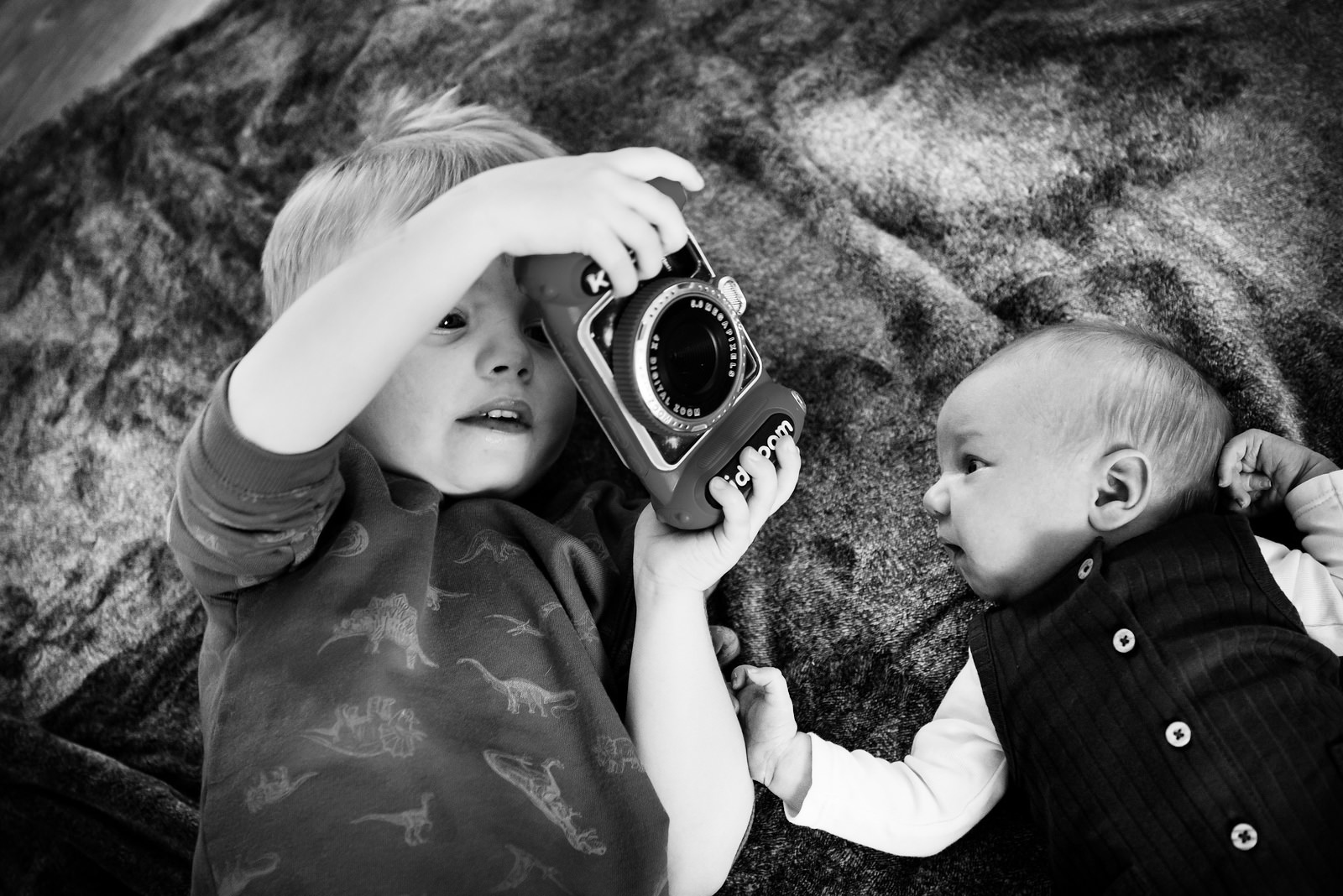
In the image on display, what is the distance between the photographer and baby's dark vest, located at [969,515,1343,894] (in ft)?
2.64

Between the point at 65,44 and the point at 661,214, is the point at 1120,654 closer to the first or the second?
the point at 661,214

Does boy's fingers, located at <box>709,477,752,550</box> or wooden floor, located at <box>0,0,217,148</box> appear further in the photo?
wooden floor, located at <box>0,0,217,148</box>

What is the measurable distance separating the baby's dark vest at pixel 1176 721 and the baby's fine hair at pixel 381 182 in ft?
2.34

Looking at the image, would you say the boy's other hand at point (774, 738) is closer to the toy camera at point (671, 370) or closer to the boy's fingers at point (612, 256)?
the toy camera at point (671, 370)

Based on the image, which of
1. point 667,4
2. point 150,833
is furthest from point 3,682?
point 667,4

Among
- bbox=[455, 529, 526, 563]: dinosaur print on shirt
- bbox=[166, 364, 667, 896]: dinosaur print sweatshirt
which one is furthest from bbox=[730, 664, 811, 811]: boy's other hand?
bbox=[455, 529, 526, 563]: dinosaur print on shirt

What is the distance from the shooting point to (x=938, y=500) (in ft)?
3.30

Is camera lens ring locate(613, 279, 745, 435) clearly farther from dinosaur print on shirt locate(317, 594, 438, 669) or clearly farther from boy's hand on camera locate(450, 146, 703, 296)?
dinosaur print on shirt locate(317, 594, 438, 669)

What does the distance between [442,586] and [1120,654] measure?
62 cm

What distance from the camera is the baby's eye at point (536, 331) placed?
89cm

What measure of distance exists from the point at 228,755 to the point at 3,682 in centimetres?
57

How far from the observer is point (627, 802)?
0.91 metres

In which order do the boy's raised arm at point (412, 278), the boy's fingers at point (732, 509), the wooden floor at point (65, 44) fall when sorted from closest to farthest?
the boy's raised arm at point (412, 278)
the boy's fingers at point (732, 509)
the wooden floor at point (65, 44)

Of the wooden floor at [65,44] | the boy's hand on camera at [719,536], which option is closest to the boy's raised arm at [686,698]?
the boy's hand on camera at [719,536]
